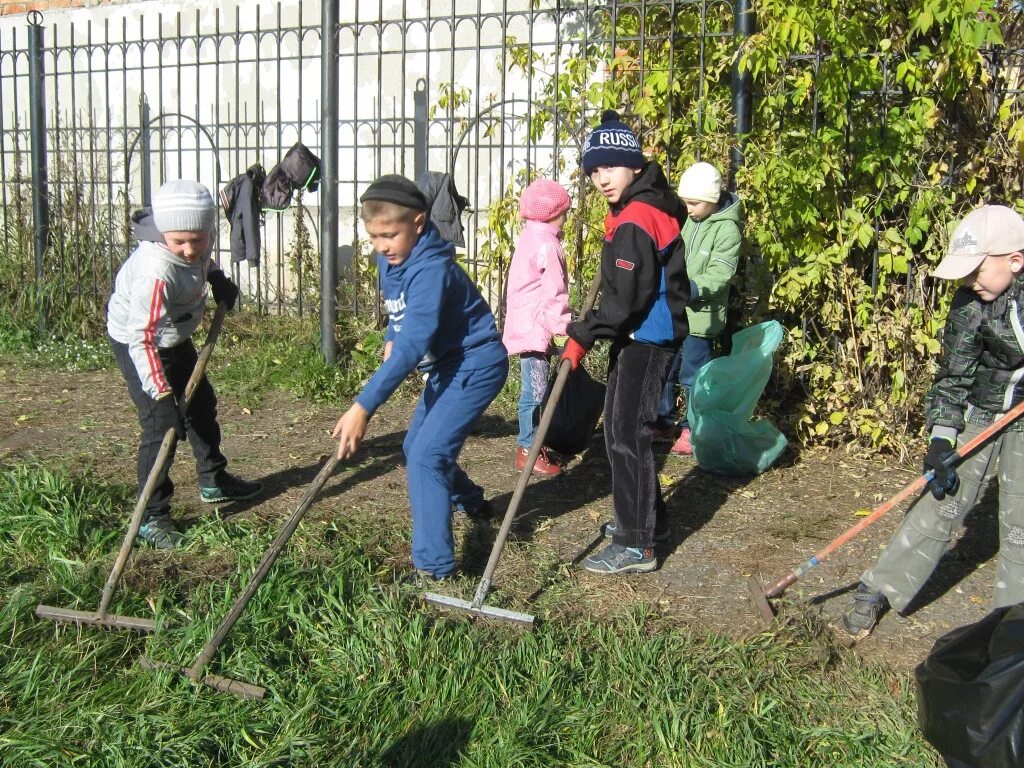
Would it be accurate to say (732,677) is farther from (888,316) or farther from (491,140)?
(491,140)

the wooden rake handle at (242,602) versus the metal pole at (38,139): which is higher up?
the metal pole at (38,139)

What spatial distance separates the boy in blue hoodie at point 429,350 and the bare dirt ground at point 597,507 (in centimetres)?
38

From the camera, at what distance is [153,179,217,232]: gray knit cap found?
4.09 meters

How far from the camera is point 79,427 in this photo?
20.5 ft

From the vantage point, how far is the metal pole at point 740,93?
5.78 meters

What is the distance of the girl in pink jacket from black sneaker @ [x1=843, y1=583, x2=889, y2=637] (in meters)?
2.01

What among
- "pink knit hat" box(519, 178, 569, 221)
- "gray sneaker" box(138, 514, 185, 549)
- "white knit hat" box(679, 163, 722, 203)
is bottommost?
"gray sneaker" box(138, 514, 185, 549)

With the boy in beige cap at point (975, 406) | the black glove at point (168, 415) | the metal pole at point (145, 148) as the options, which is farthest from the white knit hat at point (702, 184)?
the metal pole at point (145, 148)

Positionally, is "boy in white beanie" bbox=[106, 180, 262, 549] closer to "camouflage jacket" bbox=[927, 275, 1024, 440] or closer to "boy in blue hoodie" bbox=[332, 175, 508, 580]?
"boy in blue hoodie" bbox=[332, 175, 508, 580]

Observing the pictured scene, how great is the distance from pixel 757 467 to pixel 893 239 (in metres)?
1.41

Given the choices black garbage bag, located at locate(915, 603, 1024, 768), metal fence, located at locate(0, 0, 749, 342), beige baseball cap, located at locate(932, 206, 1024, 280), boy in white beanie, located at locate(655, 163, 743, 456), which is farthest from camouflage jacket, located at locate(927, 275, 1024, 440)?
metal fence, located at locate(0, 0, 749, 342)

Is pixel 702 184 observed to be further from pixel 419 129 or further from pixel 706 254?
pixel 419 129

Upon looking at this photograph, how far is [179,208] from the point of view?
4.10m

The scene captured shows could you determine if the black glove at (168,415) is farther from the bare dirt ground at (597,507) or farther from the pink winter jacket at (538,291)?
the pink winter jacket at (538,291)
